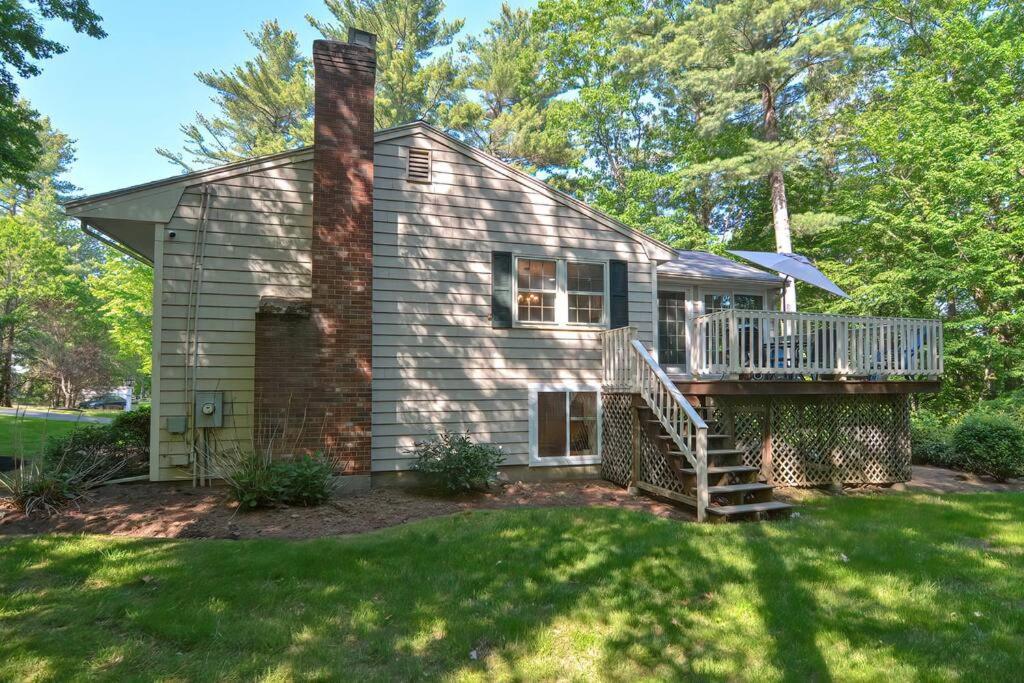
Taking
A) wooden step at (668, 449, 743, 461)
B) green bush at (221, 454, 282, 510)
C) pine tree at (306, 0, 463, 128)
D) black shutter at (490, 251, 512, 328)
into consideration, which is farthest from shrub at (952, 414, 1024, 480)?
pine tree at (306, 0, 463, 128)

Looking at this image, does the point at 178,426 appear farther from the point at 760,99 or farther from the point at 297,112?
the point at 297,112

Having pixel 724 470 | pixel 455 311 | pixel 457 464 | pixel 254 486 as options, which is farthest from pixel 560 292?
pixel 254 486

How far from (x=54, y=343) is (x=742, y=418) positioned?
1281 inches

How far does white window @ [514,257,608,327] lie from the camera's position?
339 inches

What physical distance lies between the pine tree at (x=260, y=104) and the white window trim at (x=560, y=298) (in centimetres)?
1878

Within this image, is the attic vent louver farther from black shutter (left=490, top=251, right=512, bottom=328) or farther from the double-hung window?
the double-hung window

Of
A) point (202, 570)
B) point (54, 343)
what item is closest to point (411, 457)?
point (202, 570)

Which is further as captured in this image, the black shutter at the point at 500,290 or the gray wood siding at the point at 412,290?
the black shutter at the point at 500,290

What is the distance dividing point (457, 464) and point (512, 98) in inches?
872

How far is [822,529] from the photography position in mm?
5758

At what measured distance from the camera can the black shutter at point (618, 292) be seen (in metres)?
8.85

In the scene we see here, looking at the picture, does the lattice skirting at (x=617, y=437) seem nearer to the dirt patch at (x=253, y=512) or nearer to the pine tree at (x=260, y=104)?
the dirt patch at (x=253, y=512)

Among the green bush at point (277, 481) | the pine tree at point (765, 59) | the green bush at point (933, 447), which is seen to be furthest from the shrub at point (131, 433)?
the pine tree at point (765, 59)

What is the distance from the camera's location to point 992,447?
31.8 feet
